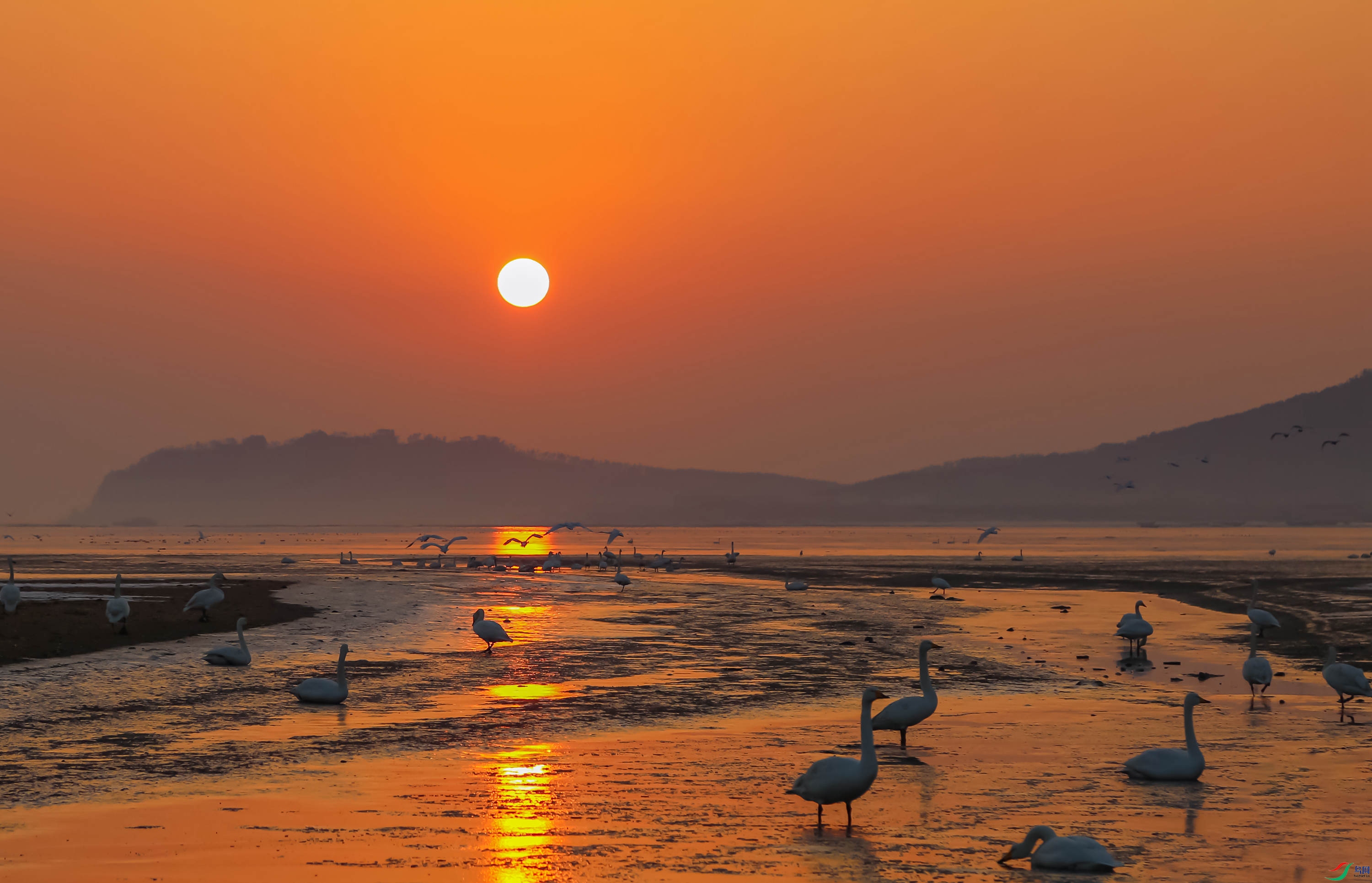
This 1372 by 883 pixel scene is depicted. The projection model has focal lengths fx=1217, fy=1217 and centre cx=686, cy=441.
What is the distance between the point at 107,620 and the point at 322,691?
14875mm

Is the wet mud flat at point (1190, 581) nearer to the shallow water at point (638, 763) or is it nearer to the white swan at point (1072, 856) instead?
the shallow water at point (638, 763)

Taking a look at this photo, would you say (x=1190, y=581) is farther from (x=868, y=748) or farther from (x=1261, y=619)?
(x=868, y=748)

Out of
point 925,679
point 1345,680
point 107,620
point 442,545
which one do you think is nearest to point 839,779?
point 925,679

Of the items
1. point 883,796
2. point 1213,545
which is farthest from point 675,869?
point 1213,545

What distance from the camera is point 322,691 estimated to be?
20562 mm

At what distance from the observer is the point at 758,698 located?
2211 cm

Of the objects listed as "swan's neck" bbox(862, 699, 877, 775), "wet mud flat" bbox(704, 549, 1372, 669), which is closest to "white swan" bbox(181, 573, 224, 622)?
"swan's neck" bbox(862, 699, 877, 775)

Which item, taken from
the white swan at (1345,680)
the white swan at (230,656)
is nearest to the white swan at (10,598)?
the white swan at (230,656)

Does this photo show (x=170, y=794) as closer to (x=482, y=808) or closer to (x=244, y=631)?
(x=482, y=808)

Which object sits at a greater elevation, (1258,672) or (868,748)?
(868,748)

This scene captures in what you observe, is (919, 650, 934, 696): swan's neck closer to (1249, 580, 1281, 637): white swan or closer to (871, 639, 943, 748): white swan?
(871, 639, 943, 748): white swan

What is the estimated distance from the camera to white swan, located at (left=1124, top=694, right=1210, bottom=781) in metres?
14.3

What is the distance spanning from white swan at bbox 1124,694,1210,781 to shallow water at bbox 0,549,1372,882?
192 millimetres

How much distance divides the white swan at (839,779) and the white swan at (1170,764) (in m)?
4.05
